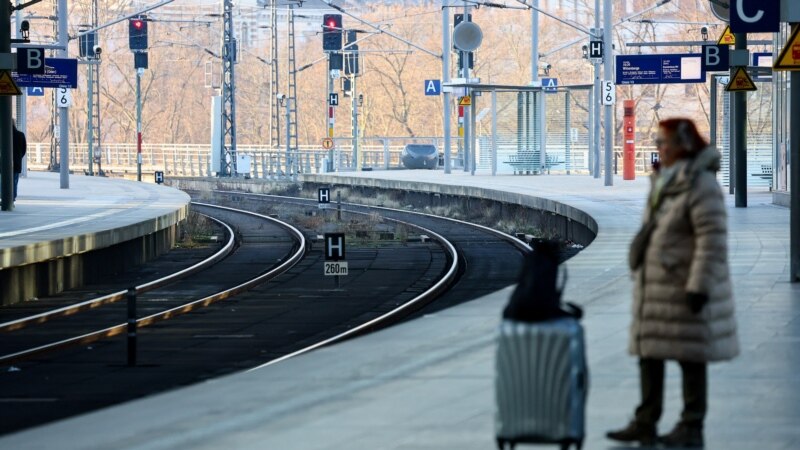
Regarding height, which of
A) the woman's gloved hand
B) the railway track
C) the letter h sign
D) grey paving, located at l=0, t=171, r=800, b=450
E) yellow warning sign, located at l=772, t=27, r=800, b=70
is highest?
yellow warning sign, located at l=772, t=27, r=800, b=70

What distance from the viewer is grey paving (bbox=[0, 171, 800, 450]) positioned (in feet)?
28.6

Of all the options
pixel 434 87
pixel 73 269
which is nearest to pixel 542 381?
pixel 73 269

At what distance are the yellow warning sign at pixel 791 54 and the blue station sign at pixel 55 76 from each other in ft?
82.4

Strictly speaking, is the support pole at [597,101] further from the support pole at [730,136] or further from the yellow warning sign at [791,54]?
the yellow warning sign at [791,54]

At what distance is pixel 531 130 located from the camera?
5228cm

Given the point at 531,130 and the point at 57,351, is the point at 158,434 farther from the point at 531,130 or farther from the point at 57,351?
the point at 531,130

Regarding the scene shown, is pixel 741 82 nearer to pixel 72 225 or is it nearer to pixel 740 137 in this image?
pixel 740 137

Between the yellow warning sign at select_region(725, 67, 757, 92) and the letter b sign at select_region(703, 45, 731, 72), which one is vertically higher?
the letter b sign at select_region(703, 45, 731, 72)

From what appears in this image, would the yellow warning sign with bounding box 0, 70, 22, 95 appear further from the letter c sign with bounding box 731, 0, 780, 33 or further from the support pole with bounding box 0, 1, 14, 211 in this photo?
the letter c sign with bounding box 731, 0, 780, 33

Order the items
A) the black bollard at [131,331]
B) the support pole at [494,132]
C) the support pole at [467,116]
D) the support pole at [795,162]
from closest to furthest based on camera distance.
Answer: the black bollard at [131,331]
the support pole at [795,162]
the support pole at [494,132]
the support pole at [467,116]

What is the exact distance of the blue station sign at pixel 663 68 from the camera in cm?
3994

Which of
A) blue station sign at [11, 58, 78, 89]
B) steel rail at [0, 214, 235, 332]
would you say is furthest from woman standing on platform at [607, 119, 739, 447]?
blue station sign at [11, 58, 78, 89]

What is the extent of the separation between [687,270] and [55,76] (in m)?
32.1

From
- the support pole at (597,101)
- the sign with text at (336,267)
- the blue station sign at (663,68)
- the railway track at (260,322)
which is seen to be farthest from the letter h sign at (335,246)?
the support pole at (597,101)
